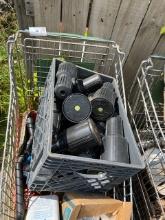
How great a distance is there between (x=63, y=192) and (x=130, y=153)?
395 mm

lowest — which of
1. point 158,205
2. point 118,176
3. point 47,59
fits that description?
point 158,205

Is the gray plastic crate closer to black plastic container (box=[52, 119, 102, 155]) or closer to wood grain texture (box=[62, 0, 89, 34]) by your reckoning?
black plastic container (box=[52, 119, 102, 155])

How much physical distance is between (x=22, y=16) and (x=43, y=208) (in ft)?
3.23

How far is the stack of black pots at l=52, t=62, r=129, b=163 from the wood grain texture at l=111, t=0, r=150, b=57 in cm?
37

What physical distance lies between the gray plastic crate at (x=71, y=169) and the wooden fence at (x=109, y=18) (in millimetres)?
374

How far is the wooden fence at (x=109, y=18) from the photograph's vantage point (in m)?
2.02

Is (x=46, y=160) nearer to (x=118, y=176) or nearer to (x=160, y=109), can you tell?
(x=118, y=176)

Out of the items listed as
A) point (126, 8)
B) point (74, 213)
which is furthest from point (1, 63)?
point (74, 213)

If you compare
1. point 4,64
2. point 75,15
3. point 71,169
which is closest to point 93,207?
point 71,169

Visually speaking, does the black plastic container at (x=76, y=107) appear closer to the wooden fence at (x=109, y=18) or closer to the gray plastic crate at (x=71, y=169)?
the gray plastic crate at (x=71, y=169)

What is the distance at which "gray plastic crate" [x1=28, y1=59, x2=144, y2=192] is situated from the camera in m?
1.52

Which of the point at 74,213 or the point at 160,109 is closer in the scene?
the point at 74,213

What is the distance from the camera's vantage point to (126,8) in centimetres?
204

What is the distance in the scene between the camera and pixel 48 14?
2.06 metres
